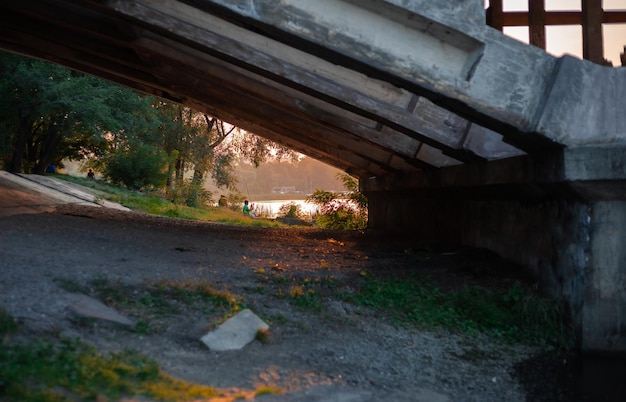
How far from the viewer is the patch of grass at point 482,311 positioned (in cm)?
671

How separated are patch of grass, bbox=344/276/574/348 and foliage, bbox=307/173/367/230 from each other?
50.0 ft

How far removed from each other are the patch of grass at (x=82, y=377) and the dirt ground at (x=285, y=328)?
22 cm

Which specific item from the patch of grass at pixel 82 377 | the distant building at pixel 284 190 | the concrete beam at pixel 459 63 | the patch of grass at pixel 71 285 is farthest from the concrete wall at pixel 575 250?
the distant building at pixel 284 190

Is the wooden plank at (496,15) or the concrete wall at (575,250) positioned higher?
the wooden plank at (496,15)

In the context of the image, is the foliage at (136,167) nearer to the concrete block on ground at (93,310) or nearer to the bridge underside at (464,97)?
the bridge underside at (464,97)

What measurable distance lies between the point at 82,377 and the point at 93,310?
1.55m

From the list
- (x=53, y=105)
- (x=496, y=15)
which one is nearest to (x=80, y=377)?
(x=496, y=15)

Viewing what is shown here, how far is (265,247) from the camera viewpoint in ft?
37.8

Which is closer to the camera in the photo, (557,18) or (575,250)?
(575,250)

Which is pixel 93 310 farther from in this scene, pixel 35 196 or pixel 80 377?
pixel 35 196

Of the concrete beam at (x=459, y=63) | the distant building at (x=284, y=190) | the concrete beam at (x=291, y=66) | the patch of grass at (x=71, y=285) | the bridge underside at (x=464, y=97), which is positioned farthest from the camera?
the distant building at (x=284, y=190)

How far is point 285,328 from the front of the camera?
235 inches

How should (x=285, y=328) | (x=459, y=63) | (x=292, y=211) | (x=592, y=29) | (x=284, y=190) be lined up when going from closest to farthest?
(x=285, y=328), (x=459, y=63), (x=592, y=29), (x=292, y=211), (x=284, y=190)

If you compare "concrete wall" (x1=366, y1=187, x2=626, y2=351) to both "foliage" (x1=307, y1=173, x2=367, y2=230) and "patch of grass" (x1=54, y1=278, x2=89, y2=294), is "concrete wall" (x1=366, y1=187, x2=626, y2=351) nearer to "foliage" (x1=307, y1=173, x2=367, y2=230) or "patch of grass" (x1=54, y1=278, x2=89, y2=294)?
"patch of grass" (x1=54, y1=278, x2=89, y2=294)
